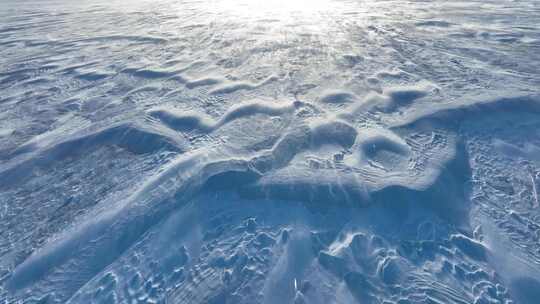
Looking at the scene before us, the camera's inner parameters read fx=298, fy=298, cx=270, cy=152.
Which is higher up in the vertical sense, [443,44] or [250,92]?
[443,44]

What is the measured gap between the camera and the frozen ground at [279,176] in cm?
135

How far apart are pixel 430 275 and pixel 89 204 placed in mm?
1850

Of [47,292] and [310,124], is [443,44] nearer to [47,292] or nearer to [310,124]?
[310,124]

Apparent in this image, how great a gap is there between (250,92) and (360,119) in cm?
105

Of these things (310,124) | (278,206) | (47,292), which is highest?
(310,124)

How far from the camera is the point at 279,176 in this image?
71.3 inches

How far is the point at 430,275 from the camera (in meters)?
1.33

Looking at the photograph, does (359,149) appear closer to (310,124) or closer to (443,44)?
(310,124)

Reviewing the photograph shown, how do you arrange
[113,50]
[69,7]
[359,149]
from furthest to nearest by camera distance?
[69,7] → [113,50] → [359,149]

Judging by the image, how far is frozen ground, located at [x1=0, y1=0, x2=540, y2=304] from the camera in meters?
1.35

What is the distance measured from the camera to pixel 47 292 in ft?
4.47

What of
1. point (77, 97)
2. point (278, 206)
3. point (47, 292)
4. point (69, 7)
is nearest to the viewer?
point (47, 292)

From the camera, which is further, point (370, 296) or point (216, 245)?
point (216, 245)

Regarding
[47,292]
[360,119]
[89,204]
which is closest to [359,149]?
[360,119]
